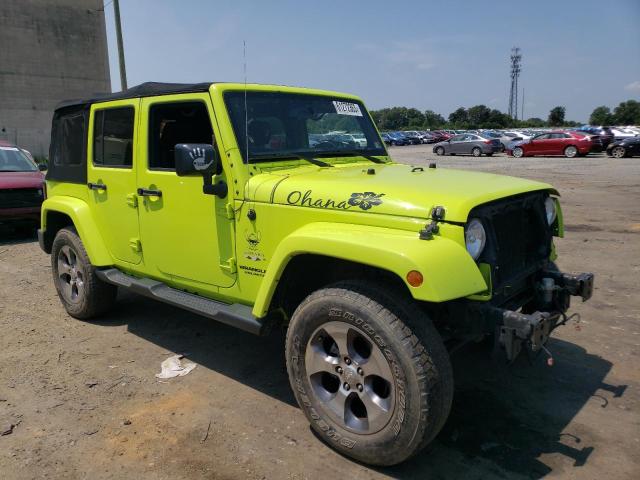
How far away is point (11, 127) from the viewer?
28.2 metres

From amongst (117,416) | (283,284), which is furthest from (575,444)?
(117,416)

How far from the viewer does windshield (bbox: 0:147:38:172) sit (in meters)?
9.59

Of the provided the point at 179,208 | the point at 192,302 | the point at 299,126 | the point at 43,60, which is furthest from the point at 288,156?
the point at 43,60

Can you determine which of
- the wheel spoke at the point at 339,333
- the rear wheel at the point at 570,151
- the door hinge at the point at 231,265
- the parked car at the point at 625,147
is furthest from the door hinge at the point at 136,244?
the rear wheel at the point at 570,151

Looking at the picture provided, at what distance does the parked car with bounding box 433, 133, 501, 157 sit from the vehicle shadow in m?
28.6

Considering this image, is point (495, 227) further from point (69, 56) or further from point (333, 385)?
point (69, 56)

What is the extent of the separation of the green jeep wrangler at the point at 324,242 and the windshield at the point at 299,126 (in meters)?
0.01

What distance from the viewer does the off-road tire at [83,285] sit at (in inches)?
188

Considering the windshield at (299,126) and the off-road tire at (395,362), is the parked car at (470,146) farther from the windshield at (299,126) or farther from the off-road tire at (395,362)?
the off-road tire at (395,362)

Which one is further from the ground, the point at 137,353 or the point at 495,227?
the point at 495,227

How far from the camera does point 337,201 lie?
9.69 feet

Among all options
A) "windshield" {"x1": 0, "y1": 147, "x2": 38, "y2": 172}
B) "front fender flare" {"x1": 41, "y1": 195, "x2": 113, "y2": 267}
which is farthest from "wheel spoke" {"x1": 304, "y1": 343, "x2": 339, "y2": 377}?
"windshield" {"x1": 0, "y1": 147, "x2": 38, "y2": 172}

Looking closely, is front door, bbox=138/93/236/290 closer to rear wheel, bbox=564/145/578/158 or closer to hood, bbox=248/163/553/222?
hood, bbox=248/163/553/222

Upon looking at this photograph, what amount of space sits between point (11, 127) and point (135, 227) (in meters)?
28.9
